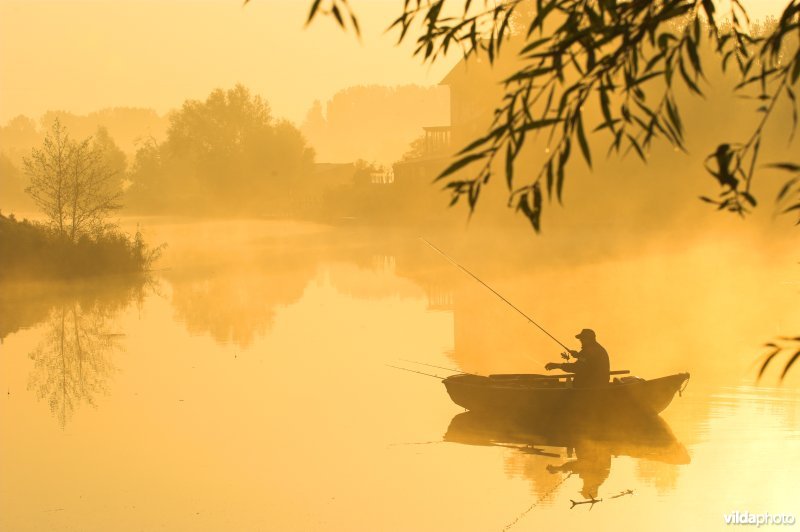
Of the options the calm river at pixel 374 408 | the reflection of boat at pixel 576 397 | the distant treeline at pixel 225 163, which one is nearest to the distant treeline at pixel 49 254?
the calm river at pixel 374 408

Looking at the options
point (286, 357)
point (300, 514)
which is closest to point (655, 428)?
point (300, 514)

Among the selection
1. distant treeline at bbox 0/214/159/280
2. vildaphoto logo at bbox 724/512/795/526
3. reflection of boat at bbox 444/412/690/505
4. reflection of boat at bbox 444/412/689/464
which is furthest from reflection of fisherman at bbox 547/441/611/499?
distant treeline at bbox 0/214/159/280

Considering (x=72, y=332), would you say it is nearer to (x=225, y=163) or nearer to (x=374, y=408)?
(x=374, y=408)

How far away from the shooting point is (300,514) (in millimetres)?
12406

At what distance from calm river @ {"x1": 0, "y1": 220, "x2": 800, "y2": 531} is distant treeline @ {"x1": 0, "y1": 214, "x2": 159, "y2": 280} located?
1654 mm

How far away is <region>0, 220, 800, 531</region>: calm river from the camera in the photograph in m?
12.5

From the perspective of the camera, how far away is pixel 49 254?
133 ft

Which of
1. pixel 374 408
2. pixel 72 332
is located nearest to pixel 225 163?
pixel 72 332

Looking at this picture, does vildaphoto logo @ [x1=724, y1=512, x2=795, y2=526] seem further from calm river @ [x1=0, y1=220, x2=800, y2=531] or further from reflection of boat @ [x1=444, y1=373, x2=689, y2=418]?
reflection of boat @ [x1=444, y1=373, x2=689, y2=418]

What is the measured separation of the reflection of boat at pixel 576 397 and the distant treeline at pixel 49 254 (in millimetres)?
27964

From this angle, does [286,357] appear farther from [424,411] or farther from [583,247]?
[583,247]

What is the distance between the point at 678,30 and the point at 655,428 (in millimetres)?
55118

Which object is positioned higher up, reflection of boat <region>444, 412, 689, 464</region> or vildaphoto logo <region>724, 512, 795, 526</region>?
reflection of boat <region>444, 412, 689, 464</region>

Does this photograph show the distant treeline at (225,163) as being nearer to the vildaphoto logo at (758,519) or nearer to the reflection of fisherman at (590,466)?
the reflection of fisherman at (590,466)
